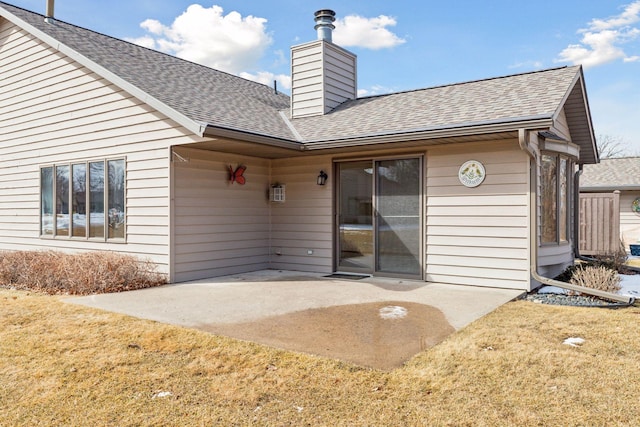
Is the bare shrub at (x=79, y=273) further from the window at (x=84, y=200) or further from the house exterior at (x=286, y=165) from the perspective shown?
the window at (x=84, y=200)

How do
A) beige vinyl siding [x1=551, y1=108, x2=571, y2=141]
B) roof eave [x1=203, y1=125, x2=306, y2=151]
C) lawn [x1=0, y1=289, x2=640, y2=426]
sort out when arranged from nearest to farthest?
lawn [x1=0, y1=289, x2=640, y2=426], roof eave [x1=203, y1=125, x2=306, y2=151], beige vinyl siding [x1=551, y1=108, x2=571, y2=141]

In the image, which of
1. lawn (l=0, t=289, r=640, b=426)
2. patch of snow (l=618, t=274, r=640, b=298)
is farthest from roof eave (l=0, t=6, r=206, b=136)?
patch of snow (l=618, t=274, r=640, b=298)

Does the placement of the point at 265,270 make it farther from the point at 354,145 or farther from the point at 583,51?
the point at 583,51

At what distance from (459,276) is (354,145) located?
2.66 m

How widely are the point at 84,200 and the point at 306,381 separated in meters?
6.94

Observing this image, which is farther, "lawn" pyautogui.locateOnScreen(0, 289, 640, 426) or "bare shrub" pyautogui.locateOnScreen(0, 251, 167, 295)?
"bare shrub" pyautogui.locateOnScreen(0, 251, 167, 295)

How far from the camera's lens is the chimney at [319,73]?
32.1 feet

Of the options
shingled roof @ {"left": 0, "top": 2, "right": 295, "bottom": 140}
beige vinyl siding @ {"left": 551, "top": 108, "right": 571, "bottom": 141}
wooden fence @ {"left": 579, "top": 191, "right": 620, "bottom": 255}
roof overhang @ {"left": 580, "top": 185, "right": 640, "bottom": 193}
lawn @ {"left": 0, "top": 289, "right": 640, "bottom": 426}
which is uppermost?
shingled roof @ {"left": 0, "top": 2, "right": 295, "bottom": 140}

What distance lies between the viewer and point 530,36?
46.3 feet

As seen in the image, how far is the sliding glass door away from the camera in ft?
24.8

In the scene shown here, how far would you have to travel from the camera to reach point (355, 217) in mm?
8250

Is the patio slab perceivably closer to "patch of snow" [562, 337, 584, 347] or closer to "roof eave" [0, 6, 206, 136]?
"patch of snow" [562, 337, 584, 347]

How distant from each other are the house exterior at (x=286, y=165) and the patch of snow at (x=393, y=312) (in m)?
2.03

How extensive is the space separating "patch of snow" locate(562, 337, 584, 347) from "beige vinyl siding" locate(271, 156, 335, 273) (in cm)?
475
